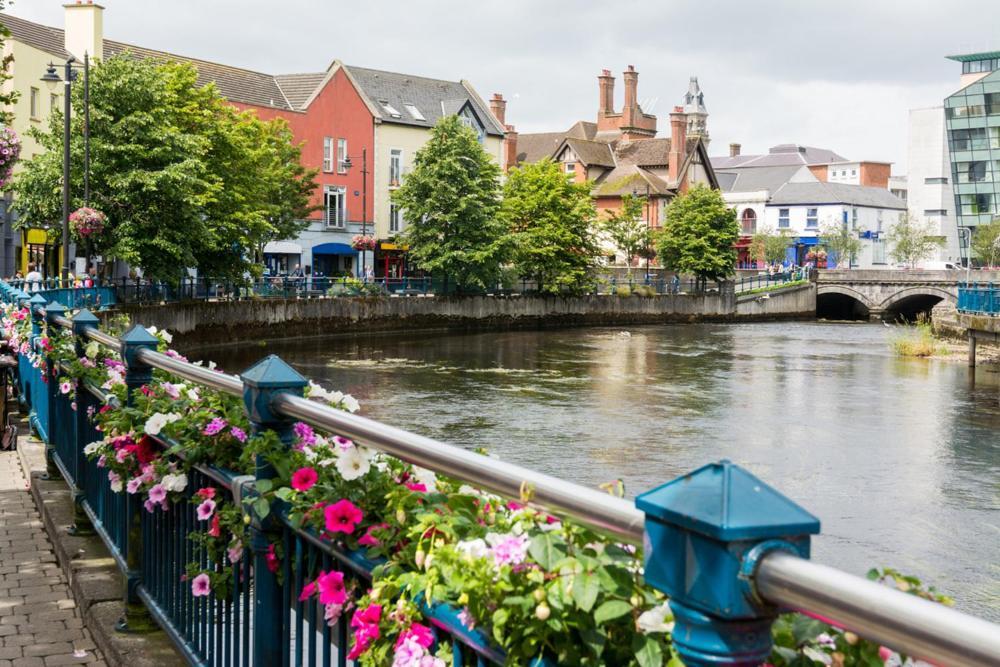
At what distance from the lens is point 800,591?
170cm

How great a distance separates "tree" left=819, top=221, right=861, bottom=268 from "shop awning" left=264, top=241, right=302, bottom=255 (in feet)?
188

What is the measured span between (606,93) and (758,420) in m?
82.7

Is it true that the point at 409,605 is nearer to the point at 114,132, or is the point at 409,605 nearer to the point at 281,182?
Result: the point at 114,132

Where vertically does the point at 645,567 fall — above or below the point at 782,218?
below

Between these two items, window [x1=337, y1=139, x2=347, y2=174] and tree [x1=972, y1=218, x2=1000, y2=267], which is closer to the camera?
window [x1=337, y1=139, x2=347, y2=174]

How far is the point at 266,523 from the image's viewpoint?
12.3 ft

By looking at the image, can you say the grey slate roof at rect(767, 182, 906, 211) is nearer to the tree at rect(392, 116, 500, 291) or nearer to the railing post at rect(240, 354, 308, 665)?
the tree at rect(392, 116, 500, 291)

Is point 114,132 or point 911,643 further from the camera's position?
point 114,132

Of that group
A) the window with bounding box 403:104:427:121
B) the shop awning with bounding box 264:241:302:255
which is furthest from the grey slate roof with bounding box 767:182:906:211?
the shop awning with bounding box 264:241:302:255

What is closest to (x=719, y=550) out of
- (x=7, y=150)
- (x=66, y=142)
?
(x=7, y=150)

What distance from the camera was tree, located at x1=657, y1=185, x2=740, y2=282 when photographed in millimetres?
77812

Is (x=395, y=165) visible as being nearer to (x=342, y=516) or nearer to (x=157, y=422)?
(x=157, y=422)

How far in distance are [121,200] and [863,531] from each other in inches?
1095

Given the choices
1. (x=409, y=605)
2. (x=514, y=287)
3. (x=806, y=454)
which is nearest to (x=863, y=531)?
(x=806, y=454)
